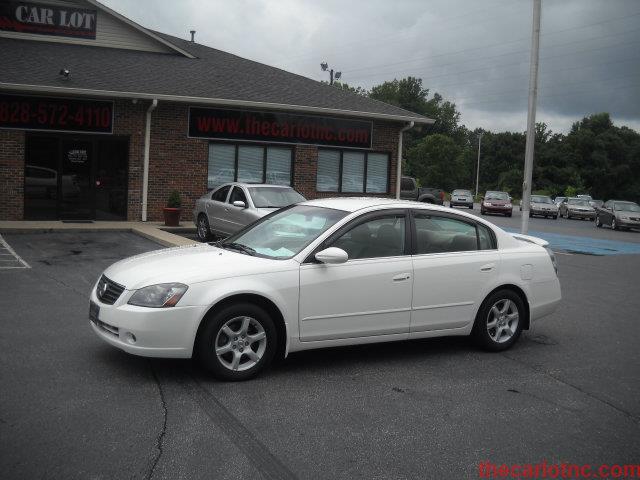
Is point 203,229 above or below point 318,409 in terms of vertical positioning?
above

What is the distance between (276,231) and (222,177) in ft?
47.6

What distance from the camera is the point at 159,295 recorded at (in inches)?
216

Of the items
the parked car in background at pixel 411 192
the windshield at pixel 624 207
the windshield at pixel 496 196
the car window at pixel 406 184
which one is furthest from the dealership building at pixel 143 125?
the windshield at pixel 496 196

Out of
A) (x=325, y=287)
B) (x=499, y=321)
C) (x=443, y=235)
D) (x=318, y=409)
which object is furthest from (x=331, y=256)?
(x=499, y=321)

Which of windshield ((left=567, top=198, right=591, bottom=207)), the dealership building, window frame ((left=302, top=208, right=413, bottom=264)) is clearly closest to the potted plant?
the dealership building

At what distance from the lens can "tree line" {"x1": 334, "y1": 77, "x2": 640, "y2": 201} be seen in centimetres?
8400

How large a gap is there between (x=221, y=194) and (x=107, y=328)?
11.1m

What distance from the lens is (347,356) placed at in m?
6.68

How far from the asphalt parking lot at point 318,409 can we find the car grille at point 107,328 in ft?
1.18

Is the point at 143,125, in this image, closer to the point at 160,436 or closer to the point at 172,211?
the point at 172,211

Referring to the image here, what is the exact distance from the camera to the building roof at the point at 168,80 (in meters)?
18.3

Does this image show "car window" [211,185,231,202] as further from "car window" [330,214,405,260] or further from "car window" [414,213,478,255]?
"car window" [330,214,405,260]

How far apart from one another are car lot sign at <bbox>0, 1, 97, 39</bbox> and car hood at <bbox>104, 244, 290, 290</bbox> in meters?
17.3

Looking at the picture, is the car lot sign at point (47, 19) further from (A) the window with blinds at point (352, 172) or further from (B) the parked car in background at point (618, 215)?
(B) the parked car in background at point (618, 215)
